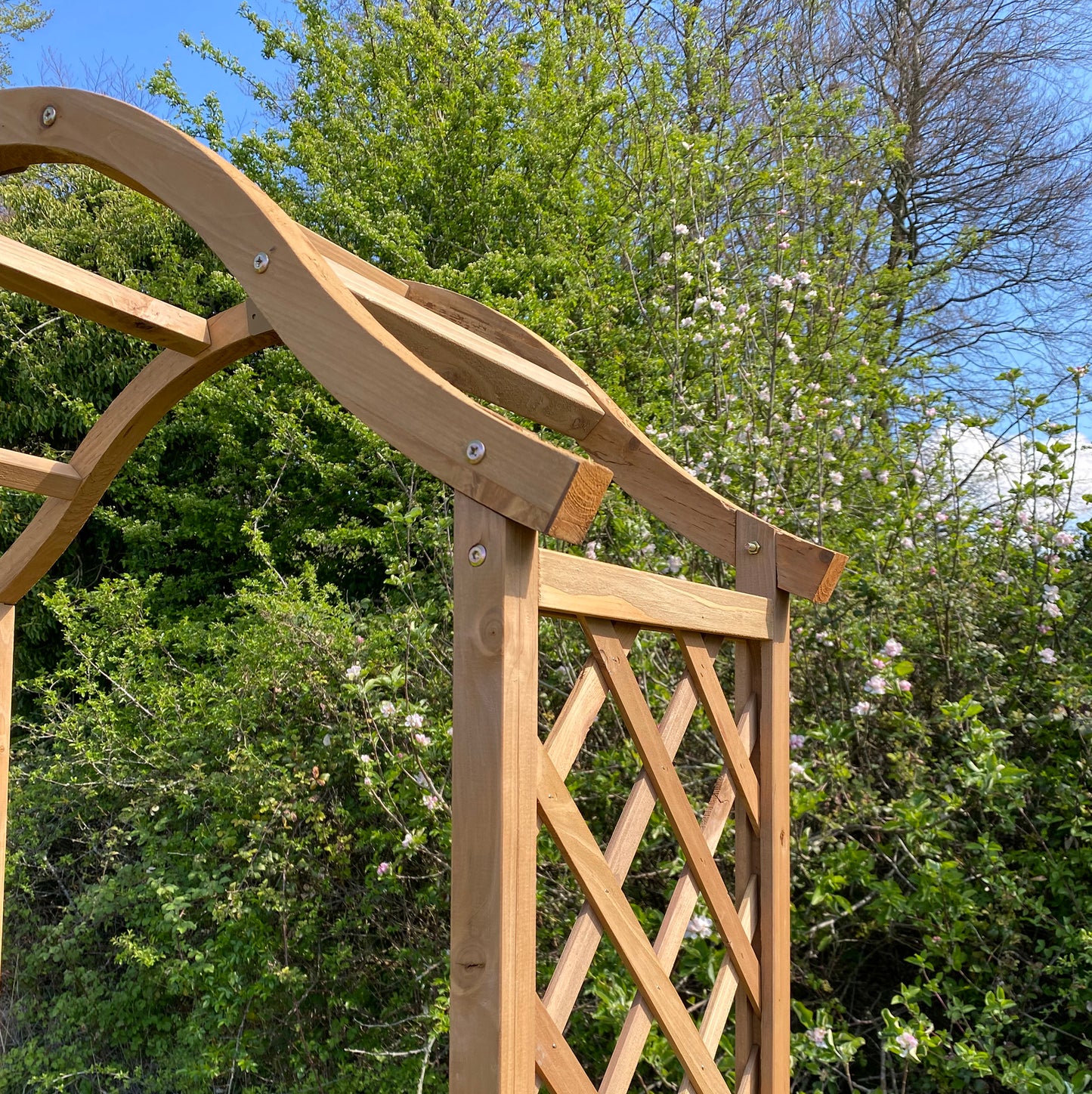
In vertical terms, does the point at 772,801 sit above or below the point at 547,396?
below

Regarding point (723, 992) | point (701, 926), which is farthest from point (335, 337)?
point (701, 926)

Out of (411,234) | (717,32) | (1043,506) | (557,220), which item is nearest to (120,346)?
(411,234)

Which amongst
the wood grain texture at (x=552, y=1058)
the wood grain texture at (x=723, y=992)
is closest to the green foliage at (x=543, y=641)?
the wood grain texture at (x=723, y=992)

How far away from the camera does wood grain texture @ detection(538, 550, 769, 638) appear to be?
4.03 feet

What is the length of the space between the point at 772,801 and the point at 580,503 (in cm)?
112

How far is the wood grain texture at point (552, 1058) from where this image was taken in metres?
1.19

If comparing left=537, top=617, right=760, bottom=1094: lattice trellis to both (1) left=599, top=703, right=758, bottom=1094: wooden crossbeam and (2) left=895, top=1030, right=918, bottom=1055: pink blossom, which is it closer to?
(1) left=599, top=703, right=758, bottom=1094: wooden crossbeam

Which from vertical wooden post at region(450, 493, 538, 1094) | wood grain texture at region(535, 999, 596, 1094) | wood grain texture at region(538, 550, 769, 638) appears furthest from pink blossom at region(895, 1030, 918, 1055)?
vertical wooden post at region(450, 493, 538, 1094)

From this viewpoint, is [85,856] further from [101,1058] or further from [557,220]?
[557,220]

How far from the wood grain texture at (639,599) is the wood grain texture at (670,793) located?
0.14 feet

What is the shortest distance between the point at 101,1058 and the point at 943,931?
3356mm

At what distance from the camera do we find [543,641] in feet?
11.1

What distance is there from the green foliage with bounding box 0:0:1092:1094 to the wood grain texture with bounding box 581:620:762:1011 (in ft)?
2.46

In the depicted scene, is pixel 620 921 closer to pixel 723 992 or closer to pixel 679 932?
pixel 679 932
